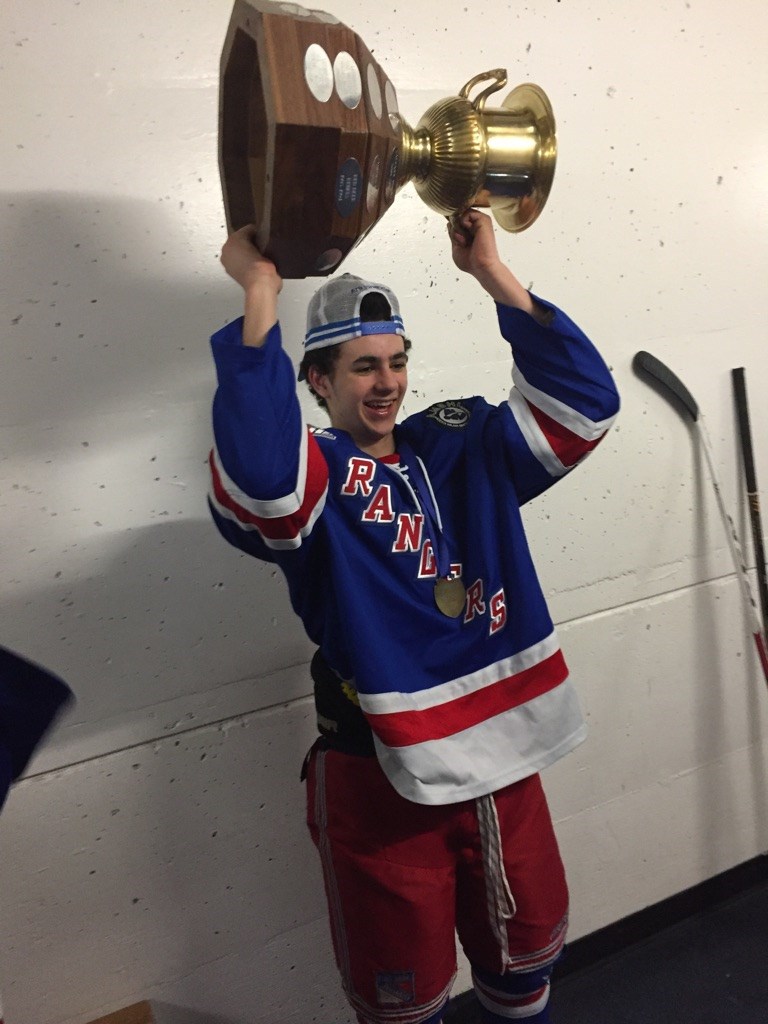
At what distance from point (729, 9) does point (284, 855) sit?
1879 mm

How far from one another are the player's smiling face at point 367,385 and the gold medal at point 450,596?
0.71ft

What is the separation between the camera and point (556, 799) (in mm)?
1413

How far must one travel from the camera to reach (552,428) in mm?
920

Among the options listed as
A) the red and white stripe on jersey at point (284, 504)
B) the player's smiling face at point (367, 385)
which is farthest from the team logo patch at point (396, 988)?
the player's smiling face at point (367, 385)

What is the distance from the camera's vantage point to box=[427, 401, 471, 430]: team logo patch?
1.00 metres

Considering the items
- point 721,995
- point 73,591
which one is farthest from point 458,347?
point 721,995

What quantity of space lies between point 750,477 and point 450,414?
891mm

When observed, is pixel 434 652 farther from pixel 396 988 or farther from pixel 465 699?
pixel 396 988

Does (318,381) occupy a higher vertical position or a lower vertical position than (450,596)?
higher

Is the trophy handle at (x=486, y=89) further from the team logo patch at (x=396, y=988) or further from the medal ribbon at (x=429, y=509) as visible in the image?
the team logo patch at (x=396, y=988)

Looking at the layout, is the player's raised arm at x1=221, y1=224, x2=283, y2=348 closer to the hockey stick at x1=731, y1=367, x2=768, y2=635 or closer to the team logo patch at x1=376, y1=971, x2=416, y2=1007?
the team logo patch at x1=376, y1=971, x2=416, y2=1007

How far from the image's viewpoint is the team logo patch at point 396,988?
2.90 ft

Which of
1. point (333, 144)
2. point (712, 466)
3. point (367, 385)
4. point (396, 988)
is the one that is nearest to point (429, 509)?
point (367, 385)

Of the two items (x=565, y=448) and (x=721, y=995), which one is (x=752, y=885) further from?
(x=565, y=448)
